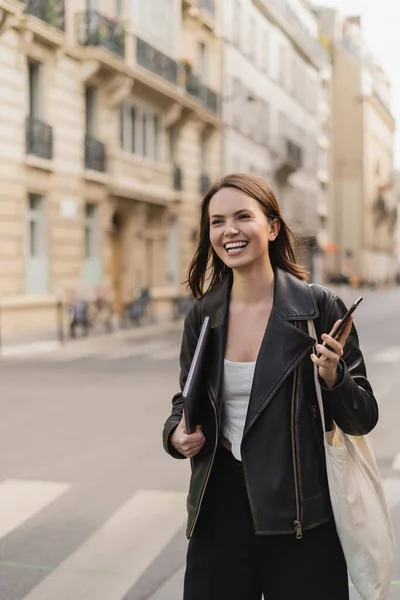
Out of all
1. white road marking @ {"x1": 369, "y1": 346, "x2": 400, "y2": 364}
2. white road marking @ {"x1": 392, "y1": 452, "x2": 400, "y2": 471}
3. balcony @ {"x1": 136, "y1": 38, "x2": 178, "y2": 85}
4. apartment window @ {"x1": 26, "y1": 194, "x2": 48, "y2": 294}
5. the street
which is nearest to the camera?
the street

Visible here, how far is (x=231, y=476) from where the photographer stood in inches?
103

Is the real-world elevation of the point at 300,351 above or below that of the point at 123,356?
above

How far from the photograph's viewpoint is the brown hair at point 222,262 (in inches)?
106

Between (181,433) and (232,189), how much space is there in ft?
2.20

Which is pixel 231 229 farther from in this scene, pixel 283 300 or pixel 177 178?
pixel 177 178

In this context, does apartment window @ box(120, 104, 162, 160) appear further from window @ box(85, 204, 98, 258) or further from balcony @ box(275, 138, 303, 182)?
balcony @ box(275, 138, 303, 182)

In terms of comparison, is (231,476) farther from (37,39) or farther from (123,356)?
(37,39)

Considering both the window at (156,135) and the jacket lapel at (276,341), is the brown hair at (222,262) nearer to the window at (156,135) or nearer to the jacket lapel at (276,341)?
the jacket lapel at (276,341)

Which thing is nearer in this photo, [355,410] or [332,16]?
[355,410]

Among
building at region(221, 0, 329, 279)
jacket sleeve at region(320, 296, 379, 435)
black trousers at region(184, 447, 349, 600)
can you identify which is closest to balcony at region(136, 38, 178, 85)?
building at region(221, 0, 329, 279)

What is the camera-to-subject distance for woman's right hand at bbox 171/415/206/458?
2.60m

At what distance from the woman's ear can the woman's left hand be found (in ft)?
1.36

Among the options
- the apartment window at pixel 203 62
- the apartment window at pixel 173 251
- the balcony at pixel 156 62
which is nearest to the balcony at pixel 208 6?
the apartment window at pixel 203 62

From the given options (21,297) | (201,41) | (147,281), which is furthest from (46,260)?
(201,41)
